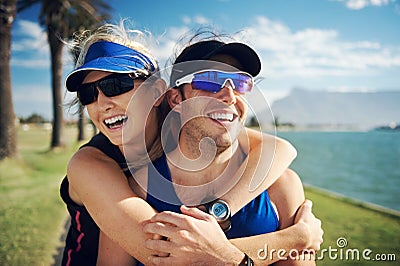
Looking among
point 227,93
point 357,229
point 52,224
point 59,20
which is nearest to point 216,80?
point 227,93

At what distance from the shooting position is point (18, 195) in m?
8.30

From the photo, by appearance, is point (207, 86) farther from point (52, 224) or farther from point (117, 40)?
point (52, 224)

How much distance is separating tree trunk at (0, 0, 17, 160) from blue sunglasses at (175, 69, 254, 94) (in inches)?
408

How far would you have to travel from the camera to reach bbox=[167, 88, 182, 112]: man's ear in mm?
2818

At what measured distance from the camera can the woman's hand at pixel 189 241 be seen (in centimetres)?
215

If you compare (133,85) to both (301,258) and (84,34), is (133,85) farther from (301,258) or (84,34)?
(301,258)

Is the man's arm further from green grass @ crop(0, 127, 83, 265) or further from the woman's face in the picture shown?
green grass @ crop(0, 127, 83, 265)

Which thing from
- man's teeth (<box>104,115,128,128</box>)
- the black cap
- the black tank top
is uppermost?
the black cap

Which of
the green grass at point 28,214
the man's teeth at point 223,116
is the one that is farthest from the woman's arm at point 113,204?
the green grass at point 28,214

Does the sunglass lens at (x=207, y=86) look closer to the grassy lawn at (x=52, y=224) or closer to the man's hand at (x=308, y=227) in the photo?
the man's hand at (x=308, y=227)

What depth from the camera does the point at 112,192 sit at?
7.71 ft

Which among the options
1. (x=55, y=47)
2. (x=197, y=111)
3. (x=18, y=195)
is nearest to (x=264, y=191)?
(x=197, y=111)

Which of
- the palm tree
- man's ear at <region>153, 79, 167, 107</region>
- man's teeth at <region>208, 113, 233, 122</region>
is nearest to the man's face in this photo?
man's teeth at <region>208, 113, 233, 122</region>

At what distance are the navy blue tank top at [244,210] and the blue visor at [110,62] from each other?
731 mm
